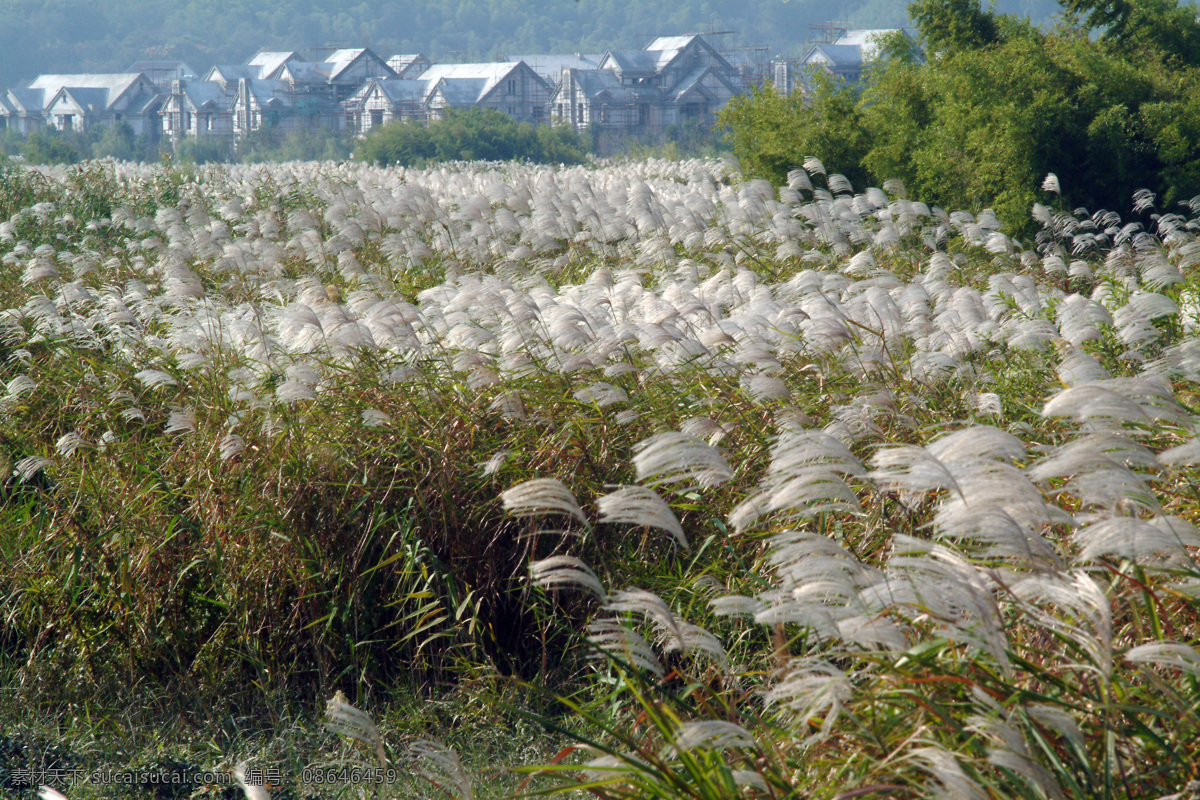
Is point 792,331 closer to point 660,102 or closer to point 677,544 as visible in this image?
point 677,544

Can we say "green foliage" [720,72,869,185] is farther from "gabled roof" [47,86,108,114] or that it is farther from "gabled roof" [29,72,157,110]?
"gabled roof" [29,72,157,110]

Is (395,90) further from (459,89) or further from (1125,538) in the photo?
(1125,538)

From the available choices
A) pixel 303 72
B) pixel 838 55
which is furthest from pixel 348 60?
pixel 838 55

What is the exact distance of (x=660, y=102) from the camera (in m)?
72.8

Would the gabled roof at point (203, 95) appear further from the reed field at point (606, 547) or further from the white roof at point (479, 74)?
the reed field at point (606, 547)

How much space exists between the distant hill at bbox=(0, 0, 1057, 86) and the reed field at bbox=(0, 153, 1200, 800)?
11856 centimetres

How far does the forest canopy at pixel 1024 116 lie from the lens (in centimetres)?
890

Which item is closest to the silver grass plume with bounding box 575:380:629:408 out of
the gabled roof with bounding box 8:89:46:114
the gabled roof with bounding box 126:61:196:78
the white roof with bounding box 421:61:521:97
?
the white roof with bounding box 421:61:521:97

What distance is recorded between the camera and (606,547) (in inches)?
141

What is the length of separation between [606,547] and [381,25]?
5578 inches

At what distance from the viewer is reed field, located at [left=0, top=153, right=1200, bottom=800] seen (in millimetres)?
1796

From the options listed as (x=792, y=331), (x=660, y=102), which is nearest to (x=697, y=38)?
(x=660, y=102)

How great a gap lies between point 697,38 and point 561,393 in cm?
7351

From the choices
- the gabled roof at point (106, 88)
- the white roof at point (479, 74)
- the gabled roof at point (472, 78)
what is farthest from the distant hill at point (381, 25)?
the gabled roof at point (472, 78)
